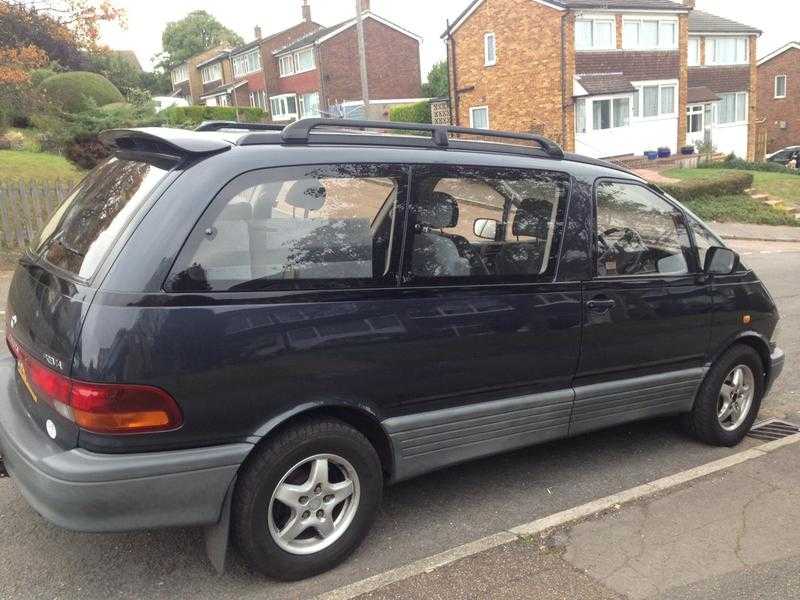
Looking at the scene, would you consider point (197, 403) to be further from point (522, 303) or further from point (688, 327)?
point (688, 327)

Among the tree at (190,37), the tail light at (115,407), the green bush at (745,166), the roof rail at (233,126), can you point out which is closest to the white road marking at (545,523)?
the tail light at (115,407)

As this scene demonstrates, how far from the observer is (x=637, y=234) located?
4094 mm

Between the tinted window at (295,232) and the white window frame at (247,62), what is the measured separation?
176 feet

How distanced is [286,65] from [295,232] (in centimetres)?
5105

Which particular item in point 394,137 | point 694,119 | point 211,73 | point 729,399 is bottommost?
point 729,399

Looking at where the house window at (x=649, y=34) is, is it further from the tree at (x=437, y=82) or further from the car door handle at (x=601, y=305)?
the car door handle at (x=601, y=305)

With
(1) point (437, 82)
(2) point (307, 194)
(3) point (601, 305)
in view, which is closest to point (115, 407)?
(2) point (307, 194)

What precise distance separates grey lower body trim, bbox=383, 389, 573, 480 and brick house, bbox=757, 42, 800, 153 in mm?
50995

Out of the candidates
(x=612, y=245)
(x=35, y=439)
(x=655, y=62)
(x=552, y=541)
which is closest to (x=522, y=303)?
(x=612, y=245)

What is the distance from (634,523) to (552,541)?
0.49m

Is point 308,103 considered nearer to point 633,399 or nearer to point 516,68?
point 516,68

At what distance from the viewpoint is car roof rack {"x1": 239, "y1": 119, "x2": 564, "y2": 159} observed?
119 inches

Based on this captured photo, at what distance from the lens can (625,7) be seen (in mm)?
29688

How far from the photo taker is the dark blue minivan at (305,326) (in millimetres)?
2578
